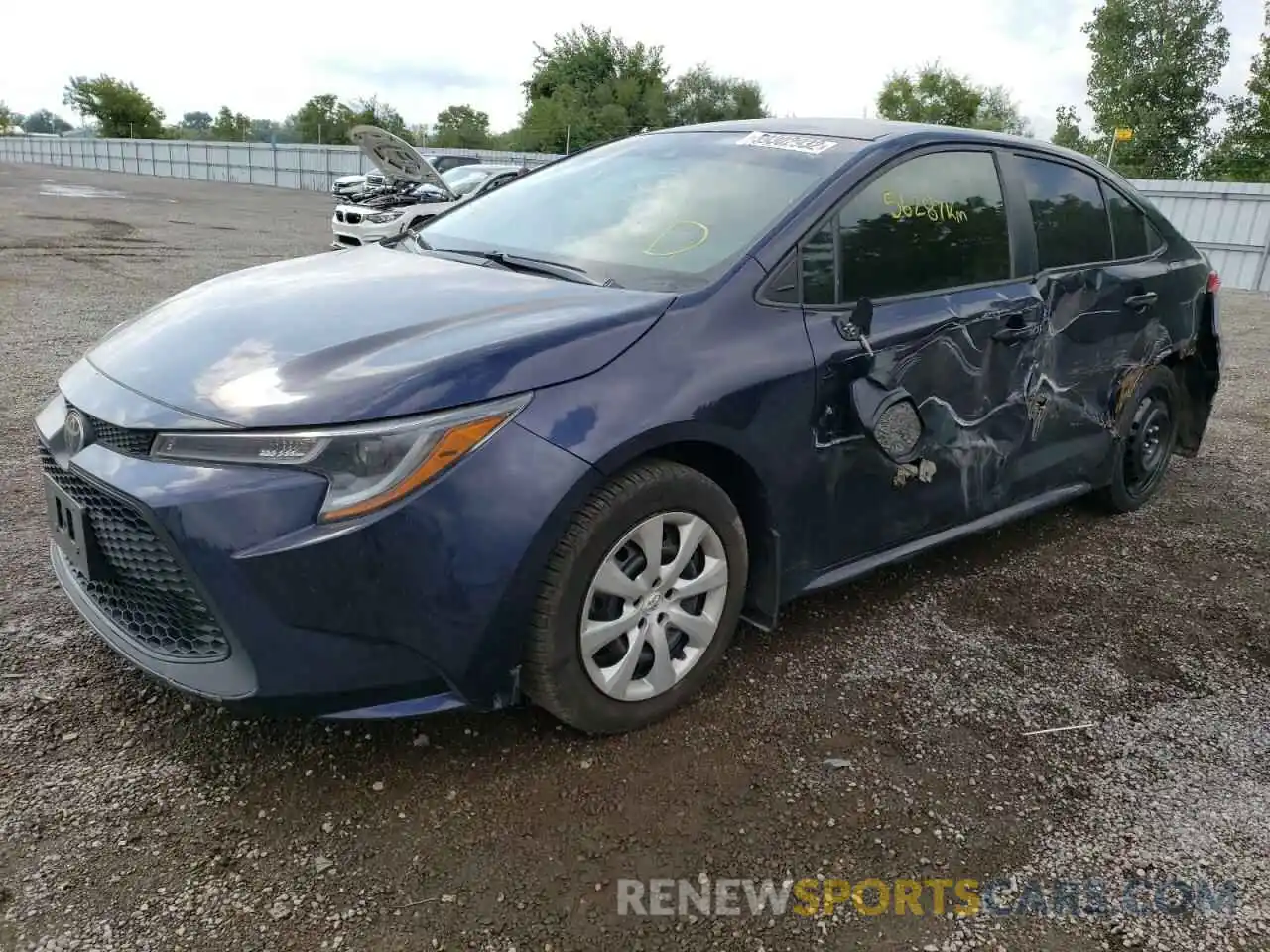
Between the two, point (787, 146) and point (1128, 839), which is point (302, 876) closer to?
point (1128, 839)

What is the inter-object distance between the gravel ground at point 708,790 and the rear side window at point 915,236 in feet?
3.82

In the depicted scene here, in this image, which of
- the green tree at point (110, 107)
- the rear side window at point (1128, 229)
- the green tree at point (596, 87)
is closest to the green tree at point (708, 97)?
the green tree at point (596, 87)

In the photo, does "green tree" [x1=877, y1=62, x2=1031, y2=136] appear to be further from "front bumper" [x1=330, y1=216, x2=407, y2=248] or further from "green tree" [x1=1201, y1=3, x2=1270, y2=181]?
"front bumper" [x1=330, y1=216, x2=407, y2=248]

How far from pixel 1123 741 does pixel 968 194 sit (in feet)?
6.16

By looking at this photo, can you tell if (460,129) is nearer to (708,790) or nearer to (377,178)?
(377,178)

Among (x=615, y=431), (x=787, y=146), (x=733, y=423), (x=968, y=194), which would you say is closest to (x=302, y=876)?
(x=615, y=431)

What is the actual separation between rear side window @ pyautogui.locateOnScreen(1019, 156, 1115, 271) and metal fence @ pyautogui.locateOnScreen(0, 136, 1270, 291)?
16.9 meters

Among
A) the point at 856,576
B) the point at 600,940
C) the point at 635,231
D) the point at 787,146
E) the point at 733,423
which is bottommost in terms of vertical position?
the point at 600,940

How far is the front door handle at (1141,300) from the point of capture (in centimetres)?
393

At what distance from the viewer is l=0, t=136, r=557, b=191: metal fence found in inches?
1399

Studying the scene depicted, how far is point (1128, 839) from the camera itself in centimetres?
226

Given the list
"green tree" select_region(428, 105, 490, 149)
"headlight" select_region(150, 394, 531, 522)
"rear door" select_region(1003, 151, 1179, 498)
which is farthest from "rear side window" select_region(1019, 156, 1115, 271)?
"green tree" select_region(428, 105, 490, 149)

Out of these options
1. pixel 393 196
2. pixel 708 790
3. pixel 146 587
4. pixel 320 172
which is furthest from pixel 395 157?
pixel 320 172

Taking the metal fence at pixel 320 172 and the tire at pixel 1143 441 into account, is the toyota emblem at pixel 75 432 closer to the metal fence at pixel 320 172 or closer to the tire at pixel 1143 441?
the tire at pixel 1143 441
